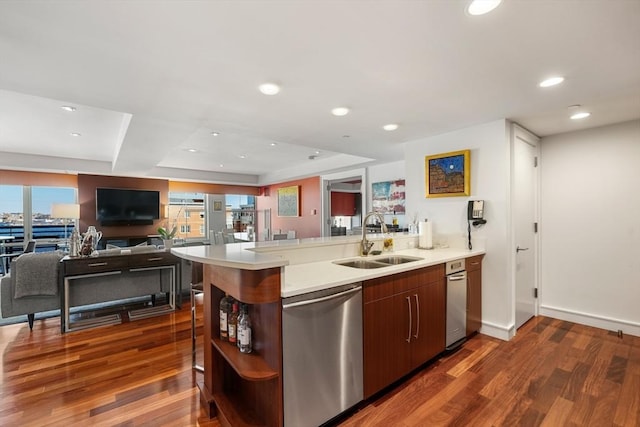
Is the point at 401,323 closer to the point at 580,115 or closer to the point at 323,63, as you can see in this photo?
the point at 323,63

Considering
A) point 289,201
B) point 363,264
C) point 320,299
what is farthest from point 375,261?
point 289,201

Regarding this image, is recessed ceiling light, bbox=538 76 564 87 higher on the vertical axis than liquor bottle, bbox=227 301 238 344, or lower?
higher

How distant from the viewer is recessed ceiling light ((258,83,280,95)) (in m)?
2.08

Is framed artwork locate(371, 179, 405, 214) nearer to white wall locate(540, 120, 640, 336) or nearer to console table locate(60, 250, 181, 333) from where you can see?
white wall locate(540, 120, 640, 336)

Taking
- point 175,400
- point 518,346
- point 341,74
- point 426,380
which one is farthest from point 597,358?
point 175,400

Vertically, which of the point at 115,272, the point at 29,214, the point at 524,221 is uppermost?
the point at 29,214

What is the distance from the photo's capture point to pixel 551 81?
2062mm

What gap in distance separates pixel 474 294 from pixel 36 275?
4570 mm

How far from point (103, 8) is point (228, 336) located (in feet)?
6.03

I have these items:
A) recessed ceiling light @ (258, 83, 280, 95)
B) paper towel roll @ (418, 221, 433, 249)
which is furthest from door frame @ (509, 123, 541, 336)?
recessed ceiling light @ (258, 83, 280, 95)

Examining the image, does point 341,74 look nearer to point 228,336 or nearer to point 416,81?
point 416,81

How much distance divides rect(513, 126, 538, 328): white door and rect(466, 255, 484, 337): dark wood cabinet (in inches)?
16.1

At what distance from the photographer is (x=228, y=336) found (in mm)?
1867

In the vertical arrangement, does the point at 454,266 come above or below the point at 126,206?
below
